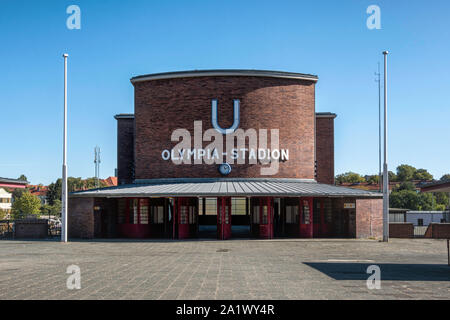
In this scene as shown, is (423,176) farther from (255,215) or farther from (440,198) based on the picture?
(255,215)

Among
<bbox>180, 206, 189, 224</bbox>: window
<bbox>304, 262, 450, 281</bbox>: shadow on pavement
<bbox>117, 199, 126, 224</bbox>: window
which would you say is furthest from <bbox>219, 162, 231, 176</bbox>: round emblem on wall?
<bbox>304, 262, 450, 281</bbox>: shadow on pavement

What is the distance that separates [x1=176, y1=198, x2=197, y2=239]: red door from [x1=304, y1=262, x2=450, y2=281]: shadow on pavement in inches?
506

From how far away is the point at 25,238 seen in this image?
29.0 metres

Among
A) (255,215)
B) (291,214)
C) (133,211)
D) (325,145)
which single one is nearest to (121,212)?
(133,211)

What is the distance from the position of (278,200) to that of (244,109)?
7333mm

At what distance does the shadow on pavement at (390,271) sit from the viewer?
13.4 meters

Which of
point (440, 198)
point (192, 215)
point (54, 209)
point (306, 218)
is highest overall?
point (192, 215)

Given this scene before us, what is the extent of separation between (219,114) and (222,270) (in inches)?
680

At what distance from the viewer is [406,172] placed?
144 m

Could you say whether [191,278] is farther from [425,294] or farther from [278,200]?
[278,200]

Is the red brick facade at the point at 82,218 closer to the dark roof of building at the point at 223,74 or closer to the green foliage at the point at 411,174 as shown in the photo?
the dark roof of building at the point at 223,74

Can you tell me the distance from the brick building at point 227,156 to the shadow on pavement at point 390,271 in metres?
12.1
